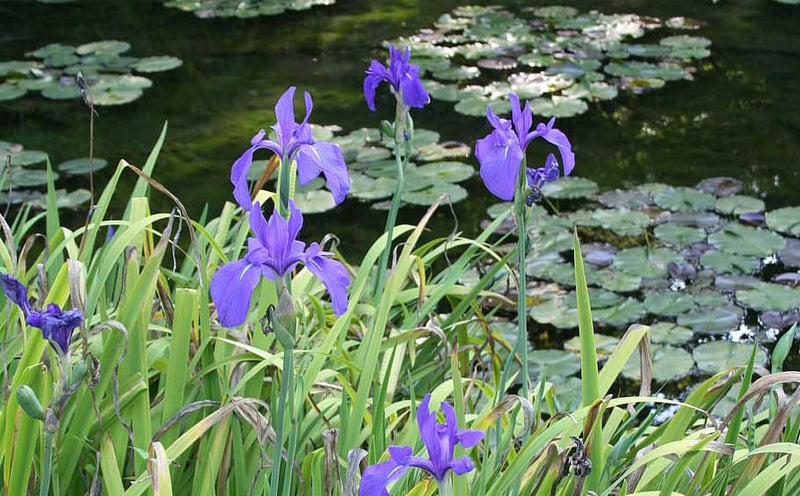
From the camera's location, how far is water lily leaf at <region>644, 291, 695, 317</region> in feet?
9.59

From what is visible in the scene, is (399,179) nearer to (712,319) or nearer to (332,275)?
(332,275)

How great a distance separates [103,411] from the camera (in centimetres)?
162

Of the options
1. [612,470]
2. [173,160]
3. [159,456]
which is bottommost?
[173,160]

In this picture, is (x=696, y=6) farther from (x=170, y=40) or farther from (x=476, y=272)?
(x=476, y=272)

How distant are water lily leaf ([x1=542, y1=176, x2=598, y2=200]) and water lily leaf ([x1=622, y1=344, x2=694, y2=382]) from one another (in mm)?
1037

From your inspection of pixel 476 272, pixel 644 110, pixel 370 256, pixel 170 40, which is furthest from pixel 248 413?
pixel 170 40

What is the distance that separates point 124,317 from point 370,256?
556 mm

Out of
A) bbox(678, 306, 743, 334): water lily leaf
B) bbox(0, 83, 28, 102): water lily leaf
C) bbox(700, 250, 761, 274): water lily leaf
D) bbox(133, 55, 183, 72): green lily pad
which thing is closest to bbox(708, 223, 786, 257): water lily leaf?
bbox(700, 250, 761, 274): water lily leaf

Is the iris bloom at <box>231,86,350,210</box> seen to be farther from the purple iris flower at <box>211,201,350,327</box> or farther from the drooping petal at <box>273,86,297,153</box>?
the purple iris flower at <box>211,201,350,327</box>

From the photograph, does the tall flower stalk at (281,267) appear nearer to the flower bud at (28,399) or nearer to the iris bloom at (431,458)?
the iris bloom at (431,458)

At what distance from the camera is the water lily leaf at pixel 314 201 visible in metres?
3.66

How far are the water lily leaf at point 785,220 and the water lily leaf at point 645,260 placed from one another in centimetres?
38

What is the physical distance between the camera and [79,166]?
13.4ft

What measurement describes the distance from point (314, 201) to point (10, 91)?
2.09 meters
